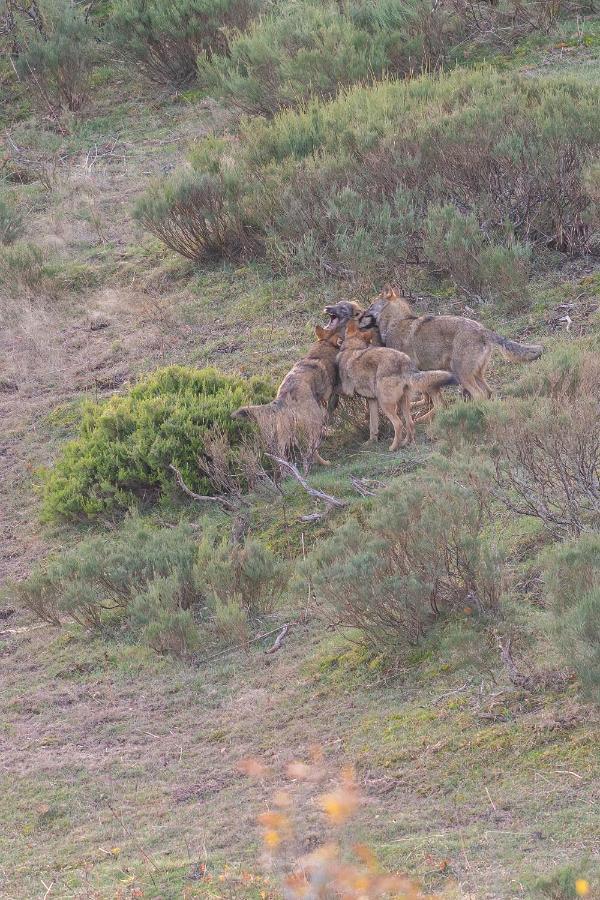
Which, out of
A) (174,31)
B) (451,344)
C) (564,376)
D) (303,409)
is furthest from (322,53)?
(564,376)

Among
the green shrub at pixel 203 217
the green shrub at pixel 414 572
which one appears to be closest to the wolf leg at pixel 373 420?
the green shrub at pixel 414 572

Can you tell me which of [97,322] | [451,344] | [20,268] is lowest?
[97,322]

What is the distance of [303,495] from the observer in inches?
400

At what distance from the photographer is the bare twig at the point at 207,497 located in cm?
1020

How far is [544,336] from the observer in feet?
38.4

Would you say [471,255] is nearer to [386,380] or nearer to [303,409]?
[386,380]

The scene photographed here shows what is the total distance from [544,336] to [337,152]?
5.16 meters

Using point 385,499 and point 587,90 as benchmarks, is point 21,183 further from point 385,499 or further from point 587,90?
point 385,499

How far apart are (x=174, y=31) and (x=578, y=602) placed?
1908 centimetres

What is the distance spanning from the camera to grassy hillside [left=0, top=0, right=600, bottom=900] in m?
5.68

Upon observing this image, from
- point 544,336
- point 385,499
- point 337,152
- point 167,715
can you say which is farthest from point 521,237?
point 167,715

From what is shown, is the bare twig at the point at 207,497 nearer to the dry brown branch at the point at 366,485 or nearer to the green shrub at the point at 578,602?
the dry brown branch at the point at 366,485

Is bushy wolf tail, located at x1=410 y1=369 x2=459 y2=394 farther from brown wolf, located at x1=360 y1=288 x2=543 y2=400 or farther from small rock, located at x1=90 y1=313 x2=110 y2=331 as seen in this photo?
small rock, located at x1=90 y1=313 x2=110 y2=331

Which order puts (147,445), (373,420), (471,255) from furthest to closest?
(471,255) → (147,445) → (373,420)
